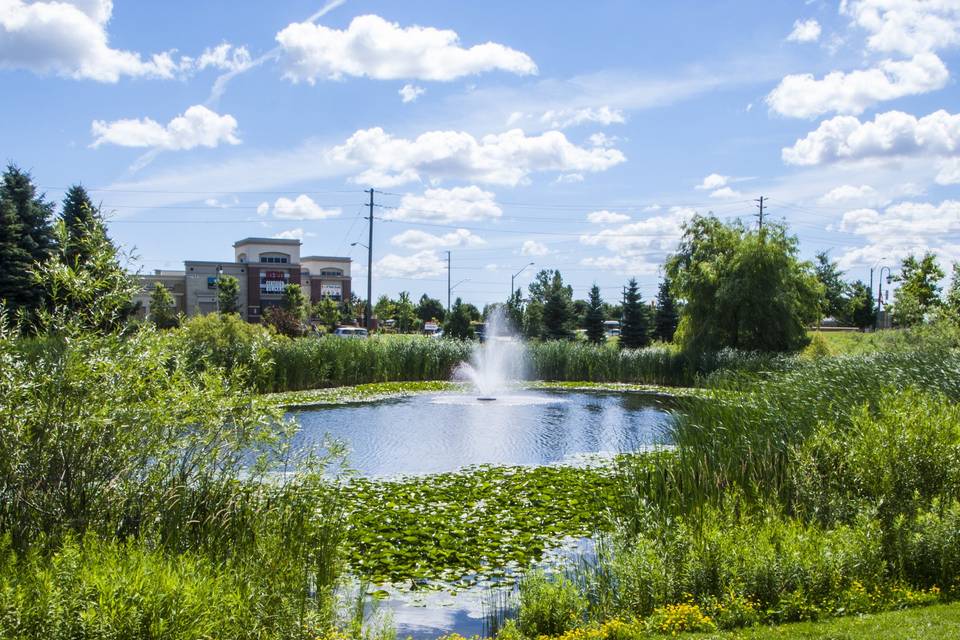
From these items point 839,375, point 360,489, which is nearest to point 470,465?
point 360,489

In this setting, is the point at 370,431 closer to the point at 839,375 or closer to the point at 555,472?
the point at 555,472

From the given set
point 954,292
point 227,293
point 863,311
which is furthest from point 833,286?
point 227,293

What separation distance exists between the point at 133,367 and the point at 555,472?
8.20 meters

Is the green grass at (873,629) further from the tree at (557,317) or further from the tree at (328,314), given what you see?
the tree at (328,314)

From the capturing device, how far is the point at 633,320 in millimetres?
51500

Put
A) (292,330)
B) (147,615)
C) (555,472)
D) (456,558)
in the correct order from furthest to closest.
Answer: (292,330)
(555,472)
(456,558)
(147,615)

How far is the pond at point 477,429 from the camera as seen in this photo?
1484 cm

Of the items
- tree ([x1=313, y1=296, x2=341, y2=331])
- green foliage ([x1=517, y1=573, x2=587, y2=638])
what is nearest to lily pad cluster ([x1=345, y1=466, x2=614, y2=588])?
green foliage ([x1=517, y1=573, x2=587, y2=638])

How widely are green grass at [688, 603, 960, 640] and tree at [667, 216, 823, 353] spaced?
26543 mm

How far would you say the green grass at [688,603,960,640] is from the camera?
18.5 feet

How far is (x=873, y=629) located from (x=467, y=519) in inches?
215

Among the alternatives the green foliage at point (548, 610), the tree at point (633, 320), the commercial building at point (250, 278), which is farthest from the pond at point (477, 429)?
the commercial building at point (250, 278)

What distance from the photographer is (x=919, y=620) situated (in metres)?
5.96

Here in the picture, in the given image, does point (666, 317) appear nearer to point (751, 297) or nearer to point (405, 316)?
point (751, 297)
